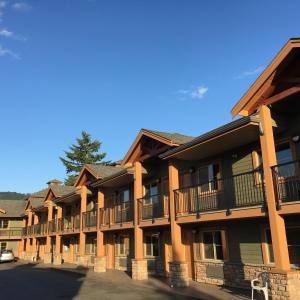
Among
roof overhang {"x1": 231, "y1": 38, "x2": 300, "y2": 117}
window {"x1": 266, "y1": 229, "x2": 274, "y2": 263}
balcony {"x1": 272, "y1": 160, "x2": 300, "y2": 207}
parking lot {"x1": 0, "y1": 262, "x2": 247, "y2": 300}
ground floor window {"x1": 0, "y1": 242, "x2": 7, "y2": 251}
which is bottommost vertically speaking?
parking lot {"x1": 0, "y1": 262, "x2": 247, "y2": 300}

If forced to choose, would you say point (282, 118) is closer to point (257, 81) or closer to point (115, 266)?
point (257, 81)

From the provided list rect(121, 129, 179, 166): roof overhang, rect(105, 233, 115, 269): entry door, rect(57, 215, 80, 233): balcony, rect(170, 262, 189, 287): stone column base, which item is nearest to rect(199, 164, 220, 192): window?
rect(121, 129, 179, 166): roof overhang

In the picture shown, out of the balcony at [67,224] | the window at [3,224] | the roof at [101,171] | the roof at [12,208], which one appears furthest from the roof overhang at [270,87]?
the window at [3,224]

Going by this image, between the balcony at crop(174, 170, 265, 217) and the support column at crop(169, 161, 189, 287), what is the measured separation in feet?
0.96

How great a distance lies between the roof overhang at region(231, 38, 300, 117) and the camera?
38.5ft

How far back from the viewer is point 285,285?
35.1 ft

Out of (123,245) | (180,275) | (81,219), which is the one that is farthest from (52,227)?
(180,275)

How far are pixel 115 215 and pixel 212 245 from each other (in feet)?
27.7

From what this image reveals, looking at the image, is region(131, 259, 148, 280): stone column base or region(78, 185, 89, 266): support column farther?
region(78, 185, 89, 266): support column

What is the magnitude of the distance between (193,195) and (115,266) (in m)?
11.5

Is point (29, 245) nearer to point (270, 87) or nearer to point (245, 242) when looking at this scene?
point (245, 242)

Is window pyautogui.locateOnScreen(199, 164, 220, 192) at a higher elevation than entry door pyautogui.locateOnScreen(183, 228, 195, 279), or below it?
higher

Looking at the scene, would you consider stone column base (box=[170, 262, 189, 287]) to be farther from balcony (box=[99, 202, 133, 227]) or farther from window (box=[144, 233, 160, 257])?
balcony (box=[99, 202, 133, 227])

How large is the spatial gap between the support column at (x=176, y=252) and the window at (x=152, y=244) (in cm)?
476
